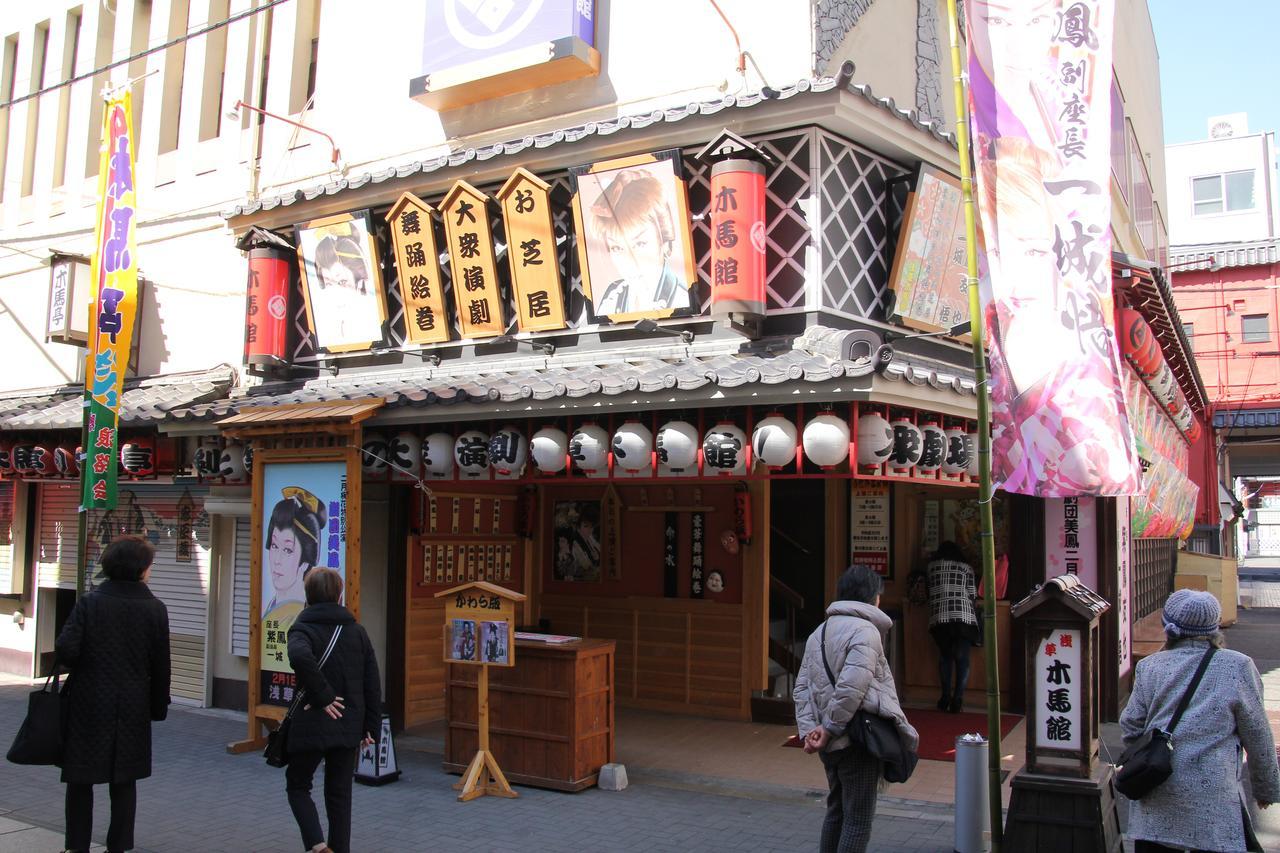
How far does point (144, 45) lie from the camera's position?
16.4 metres

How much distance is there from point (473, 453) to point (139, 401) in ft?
19.0

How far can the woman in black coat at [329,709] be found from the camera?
6.55 metres

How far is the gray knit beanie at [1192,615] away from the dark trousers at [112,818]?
258 inches

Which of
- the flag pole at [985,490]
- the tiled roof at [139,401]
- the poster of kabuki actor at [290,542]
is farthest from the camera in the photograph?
the tiled roof at [139,401]

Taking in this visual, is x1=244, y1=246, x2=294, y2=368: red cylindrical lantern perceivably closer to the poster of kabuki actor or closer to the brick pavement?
the poster of kabuki actor

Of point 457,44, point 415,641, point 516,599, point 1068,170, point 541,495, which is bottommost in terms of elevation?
point 415,641

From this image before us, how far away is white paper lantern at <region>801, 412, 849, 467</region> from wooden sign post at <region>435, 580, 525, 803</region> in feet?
9.29

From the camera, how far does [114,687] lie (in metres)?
6.73

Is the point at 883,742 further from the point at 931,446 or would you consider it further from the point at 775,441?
the point at 931,446

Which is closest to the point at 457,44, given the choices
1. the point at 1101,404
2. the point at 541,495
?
the point at 541,495

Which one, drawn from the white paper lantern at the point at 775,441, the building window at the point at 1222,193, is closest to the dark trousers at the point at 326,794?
the white paper lantern at the point at 775,441

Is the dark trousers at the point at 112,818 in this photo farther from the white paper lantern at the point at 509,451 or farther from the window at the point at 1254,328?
the window at the point at 1254,328

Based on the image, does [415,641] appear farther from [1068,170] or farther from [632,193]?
[1068,170]

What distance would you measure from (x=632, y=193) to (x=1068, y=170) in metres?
4.41
